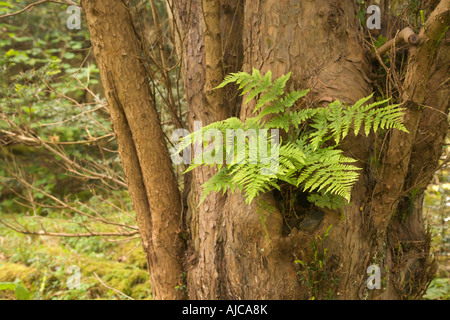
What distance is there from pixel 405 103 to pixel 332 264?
1205 mm

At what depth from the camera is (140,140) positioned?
2.93 meters

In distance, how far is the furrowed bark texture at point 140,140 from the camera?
273cm

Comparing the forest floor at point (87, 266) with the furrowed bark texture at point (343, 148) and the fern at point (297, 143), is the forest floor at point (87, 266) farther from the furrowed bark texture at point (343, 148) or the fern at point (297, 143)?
the fern at point (297, 143)

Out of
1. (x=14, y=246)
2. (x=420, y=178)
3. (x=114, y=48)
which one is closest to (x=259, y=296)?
(x=420, y=178)

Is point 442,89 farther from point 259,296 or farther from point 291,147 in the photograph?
point 259,296

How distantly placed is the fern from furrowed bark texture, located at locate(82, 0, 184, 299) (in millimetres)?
929

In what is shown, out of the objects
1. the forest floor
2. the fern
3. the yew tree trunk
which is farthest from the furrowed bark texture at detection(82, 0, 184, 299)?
the forest floor

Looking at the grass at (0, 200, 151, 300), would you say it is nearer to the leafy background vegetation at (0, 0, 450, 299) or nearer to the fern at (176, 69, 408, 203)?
the leafy background vegetation at (0, 0, 450, 299)

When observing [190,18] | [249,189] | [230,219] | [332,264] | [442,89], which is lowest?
[332,264]

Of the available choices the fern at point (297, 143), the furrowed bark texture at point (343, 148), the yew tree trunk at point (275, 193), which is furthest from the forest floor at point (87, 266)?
the fern at point (297, 143)

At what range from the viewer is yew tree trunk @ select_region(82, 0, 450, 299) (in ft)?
7.71

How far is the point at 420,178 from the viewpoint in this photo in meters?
2.73

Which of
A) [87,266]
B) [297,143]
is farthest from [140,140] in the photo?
[87,266]

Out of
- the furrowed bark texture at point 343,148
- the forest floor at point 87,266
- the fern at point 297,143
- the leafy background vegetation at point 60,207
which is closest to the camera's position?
the fern at point 297,143
